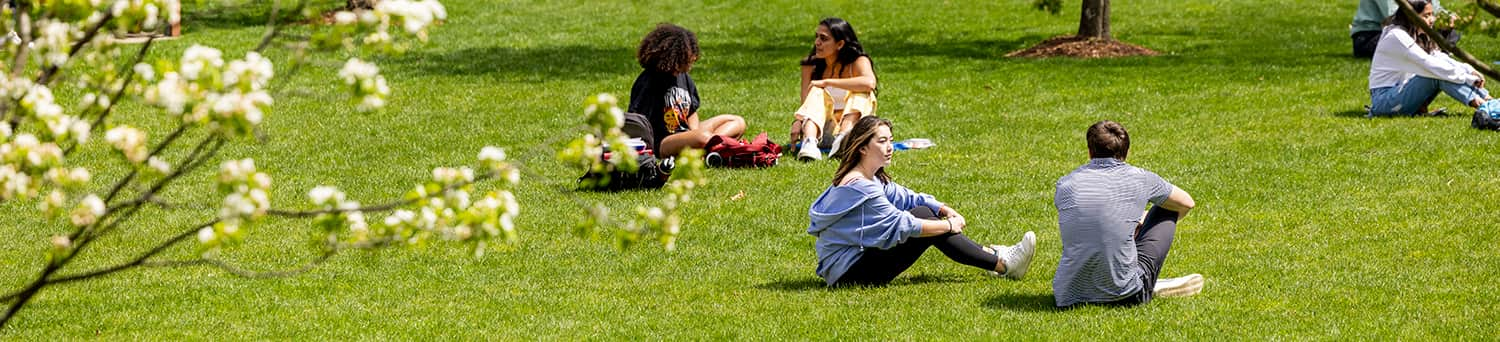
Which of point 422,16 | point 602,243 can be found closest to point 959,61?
point 602,243

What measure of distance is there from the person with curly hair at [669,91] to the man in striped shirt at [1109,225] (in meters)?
5.37

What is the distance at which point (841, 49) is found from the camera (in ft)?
44.8

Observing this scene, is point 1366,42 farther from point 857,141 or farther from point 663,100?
point 857,141

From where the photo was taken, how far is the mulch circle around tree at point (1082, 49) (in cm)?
2045

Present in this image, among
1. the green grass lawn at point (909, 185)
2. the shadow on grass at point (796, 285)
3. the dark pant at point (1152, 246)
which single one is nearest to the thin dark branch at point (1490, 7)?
the green grass lawn at point (909, 185)

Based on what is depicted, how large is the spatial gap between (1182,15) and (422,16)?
22476 millimetres

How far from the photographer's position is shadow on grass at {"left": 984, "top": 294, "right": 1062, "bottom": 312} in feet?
26.5

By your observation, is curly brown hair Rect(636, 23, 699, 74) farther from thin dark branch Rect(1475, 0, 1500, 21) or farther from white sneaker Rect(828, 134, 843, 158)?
thin dark branch Rect(1475, 0, 1500, 21)

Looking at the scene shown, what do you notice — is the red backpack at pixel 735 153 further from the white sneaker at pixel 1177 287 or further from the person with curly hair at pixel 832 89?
the white sneaker at pixel 1177 287

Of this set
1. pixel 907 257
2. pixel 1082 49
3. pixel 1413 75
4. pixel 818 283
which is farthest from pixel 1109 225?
pixel 1082 49

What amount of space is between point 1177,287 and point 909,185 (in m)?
4.44

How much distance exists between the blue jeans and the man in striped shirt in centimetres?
761

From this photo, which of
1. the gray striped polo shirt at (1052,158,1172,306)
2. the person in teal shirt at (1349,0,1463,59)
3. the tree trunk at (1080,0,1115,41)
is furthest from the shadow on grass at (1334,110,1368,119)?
the gray striped polo shirt at (1052,158,1172,306)

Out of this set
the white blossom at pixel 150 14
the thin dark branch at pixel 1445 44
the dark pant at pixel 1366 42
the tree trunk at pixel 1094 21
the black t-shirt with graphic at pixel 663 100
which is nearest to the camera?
the white blossom at pixel 150 14
